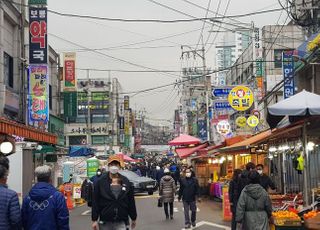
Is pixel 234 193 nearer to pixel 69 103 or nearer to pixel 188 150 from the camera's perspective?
pixel 188 150

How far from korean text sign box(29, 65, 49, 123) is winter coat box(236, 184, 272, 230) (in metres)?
22.4

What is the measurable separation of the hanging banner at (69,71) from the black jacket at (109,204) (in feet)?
121

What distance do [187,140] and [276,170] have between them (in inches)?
533

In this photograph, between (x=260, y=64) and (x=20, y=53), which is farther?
(x=260, y=64)

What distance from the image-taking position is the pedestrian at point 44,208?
6.60m

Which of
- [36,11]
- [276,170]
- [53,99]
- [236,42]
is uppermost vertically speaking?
[236,42]

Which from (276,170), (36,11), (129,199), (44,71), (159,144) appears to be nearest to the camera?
(129,199)

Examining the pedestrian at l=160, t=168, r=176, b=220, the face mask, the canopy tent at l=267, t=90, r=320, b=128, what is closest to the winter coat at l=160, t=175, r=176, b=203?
the pedestrian at l=160, t=168, r=176, b=220

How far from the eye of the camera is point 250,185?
9.46 metres

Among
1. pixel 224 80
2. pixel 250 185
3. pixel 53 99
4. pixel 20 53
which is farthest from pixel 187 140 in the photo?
pixel 224 80

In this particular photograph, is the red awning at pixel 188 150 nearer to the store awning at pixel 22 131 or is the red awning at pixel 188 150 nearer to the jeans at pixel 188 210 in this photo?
the store awning at pixel 22 131

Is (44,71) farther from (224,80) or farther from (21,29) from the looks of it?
(224,80)

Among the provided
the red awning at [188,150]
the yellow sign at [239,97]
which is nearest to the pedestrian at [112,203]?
the yellow sign at [239,97]

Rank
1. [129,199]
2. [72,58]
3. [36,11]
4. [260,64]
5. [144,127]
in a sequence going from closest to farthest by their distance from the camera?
[129,199] < [36,11] < [260,64] < [72,58] < [144,127]
